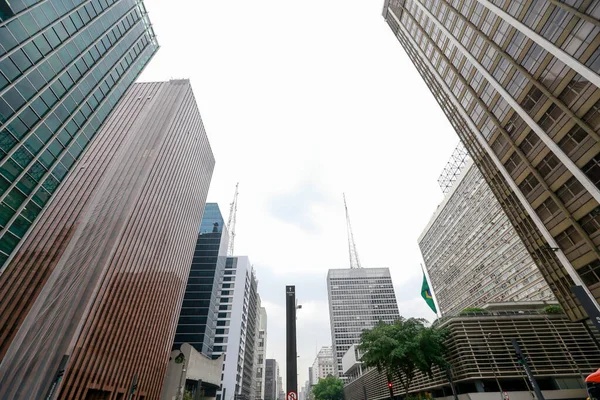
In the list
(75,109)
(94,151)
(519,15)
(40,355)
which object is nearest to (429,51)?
(519,15)

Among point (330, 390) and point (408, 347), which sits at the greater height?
point (330, 390)

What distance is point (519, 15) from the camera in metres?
29.8

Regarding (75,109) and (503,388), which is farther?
(503,388)

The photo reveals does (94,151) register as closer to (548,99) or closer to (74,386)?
(74,386)

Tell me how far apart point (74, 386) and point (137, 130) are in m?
43.0

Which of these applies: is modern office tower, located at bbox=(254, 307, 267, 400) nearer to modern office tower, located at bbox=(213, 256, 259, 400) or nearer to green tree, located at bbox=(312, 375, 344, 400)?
modern office tower, located at bbox=(213, 256, 259, 400)

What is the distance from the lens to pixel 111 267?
4028 centimetres

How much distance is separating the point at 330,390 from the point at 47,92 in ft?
359

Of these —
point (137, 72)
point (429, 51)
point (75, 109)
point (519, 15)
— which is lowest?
point (75, 109)

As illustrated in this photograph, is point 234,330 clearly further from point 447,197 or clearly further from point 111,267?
Answer: point 447,197

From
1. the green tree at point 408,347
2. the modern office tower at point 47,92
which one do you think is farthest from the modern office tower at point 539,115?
the modern office tower at point 47,92

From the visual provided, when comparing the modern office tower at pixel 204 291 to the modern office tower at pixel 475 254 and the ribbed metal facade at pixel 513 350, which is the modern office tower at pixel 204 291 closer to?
the ribbed metal facade at pixel 513 350

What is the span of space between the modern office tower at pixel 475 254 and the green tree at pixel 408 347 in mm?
25423

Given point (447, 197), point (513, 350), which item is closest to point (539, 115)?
point (513, 350)
